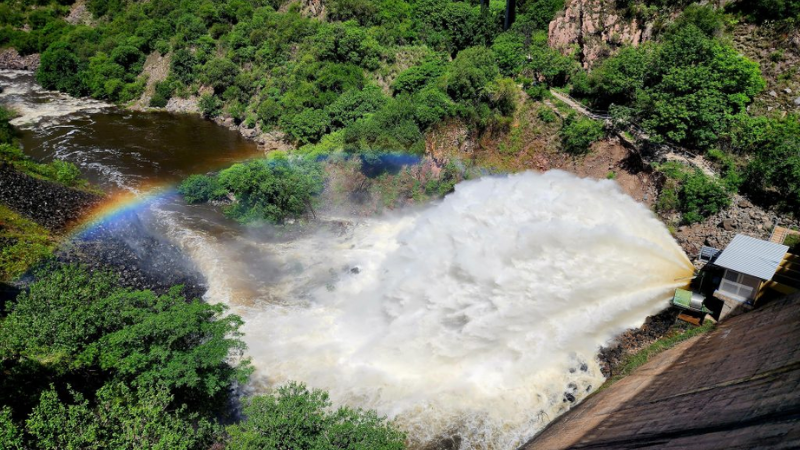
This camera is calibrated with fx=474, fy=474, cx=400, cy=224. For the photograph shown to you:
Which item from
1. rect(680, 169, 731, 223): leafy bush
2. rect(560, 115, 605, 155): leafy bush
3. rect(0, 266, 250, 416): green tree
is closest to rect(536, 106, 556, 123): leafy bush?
rect(560, 115, 605, 155): leafy bush

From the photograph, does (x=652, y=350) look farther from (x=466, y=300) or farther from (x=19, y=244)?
(x=19, y=244)

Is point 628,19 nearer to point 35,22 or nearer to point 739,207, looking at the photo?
point 739,207

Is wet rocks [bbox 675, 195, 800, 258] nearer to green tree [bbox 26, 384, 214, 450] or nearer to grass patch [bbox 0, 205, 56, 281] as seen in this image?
green tree [bbox 26, 384, 214, 450]

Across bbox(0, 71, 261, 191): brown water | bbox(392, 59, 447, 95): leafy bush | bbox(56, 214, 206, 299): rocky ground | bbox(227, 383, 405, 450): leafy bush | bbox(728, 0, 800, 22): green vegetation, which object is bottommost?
bbox(56, 214, 206, 299): rocky ground

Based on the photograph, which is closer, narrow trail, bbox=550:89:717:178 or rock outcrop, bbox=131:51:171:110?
narrow trail, bbox=550:89:717:178

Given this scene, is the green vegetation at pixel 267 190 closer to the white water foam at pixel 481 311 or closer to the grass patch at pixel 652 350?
the white water foam at pixel 481 311

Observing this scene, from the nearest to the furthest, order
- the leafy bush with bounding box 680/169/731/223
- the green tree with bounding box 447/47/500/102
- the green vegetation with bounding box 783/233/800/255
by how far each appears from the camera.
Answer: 1. the green vegetation with bounding box 783/233/800/255
2. the leafy bush with bounding box 680/169/731/223
3. the green tree with bounding box 447/47/500/102
